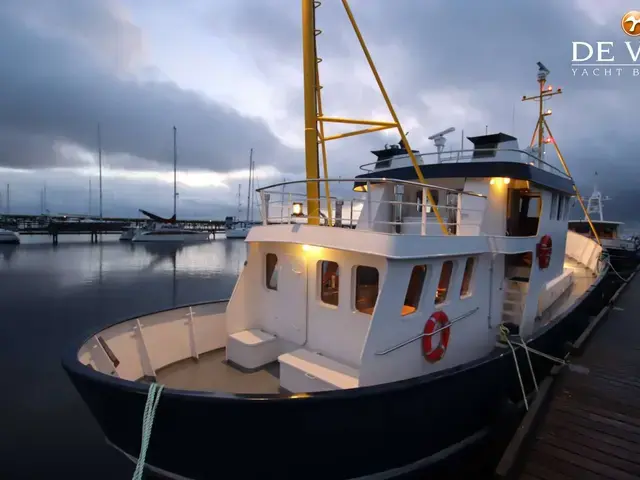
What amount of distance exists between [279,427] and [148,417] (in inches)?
60.5

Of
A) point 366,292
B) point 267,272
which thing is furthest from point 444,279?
point 267,272

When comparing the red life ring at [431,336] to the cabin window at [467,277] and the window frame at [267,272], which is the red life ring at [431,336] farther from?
the window frame at [267,272]

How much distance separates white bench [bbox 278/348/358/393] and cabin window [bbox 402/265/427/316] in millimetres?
1363

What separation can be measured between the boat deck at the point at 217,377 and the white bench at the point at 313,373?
0.48 m

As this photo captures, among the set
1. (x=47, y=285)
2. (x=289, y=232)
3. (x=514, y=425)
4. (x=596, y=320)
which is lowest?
(x=47, y=285)

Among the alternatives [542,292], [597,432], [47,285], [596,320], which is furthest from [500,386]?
[47,285]

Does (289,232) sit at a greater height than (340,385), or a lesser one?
greater

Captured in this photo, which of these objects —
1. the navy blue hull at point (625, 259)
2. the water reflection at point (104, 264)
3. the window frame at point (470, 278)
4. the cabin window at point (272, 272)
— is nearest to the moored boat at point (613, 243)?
the navy blue hull at point (625, 259)

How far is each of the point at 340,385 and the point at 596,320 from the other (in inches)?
436

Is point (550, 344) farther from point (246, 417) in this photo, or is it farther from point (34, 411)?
point (34, 411)

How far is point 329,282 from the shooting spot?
700 cm

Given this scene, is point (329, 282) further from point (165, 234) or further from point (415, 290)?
point (165, 234)

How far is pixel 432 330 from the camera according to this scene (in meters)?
5.94

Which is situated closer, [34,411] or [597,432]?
[597,432]
